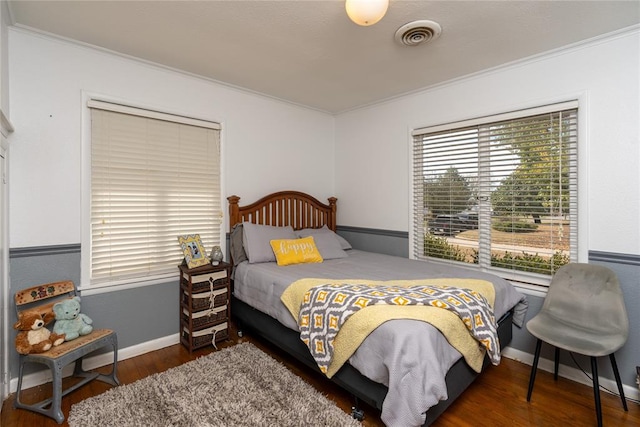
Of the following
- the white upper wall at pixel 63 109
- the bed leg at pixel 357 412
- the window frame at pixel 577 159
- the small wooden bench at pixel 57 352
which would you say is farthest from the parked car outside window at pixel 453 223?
the small wooden bench at pixel 57 352

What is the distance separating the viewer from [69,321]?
2107 mm

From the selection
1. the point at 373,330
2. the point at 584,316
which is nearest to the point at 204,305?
the point at 373,330

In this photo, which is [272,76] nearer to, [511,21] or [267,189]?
[267,189]

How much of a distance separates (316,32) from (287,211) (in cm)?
198

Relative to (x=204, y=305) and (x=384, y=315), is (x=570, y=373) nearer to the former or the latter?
(x=384, y=315)

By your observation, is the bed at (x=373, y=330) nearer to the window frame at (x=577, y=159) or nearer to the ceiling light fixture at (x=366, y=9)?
the window frame at (x=577, y=159)

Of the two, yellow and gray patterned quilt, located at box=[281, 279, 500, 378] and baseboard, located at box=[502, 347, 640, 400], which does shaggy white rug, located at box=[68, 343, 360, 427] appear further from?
baseboard, located at box=[502, 347, 640, 400]

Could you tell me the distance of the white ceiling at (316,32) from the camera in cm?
187

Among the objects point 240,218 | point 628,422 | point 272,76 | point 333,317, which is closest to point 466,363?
point 333,317

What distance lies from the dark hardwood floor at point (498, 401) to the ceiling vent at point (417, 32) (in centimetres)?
245

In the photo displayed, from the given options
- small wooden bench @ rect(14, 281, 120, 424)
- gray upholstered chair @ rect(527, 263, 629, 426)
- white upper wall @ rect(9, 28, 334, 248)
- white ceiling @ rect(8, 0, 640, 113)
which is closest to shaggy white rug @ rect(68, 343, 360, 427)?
small wooden bench @ rect(14, 281, 120, 424)

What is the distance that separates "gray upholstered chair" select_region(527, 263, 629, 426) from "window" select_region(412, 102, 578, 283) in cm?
25

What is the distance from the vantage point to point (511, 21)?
2.00 m

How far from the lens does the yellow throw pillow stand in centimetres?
294
